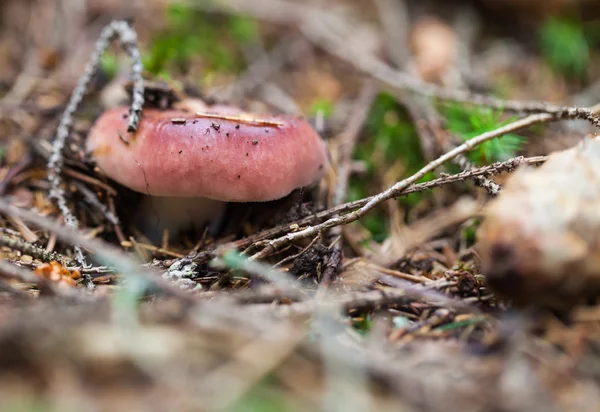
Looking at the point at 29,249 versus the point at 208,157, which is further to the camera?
the point at 208,157

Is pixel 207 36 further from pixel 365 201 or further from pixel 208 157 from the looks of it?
pixel 365 201

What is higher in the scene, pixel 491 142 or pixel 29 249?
pixel 491 142

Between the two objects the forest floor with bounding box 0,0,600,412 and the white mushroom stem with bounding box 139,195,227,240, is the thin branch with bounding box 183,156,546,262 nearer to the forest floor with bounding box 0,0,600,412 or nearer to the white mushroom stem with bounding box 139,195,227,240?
the forest floor with bounding box 0,0,600,412

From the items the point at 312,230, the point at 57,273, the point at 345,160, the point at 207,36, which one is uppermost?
the point at 207,36

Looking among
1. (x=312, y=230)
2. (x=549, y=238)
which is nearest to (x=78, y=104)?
(x=312, y=230)

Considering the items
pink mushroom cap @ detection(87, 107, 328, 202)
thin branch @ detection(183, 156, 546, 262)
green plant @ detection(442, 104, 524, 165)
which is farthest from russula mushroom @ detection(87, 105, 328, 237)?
green plant @ detection(442, 104, 524, 165)

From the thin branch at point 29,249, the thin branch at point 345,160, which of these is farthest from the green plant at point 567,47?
the thin branch at point 29,249
